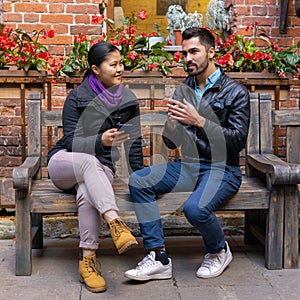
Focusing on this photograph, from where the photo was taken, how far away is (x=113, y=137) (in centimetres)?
311

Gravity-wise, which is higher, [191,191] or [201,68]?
[201,68]

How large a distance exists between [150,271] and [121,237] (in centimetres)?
33

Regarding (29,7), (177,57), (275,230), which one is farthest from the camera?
(29,7)

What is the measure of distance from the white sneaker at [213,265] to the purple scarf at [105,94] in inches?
37.7

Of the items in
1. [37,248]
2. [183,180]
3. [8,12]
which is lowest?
[37,248]

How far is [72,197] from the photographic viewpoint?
10.3 ft

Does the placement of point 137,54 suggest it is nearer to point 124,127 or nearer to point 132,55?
point 132,55

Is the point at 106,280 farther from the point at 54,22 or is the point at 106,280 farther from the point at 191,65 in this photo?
the point at 54,22

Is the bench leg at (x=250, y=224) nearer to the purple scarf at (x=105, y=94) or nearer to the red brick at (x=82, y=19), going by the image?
the purple scarf at (x=105, y=94)

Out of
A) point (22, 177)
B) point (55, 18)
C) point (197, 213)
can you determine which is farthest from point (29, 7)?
point (197, 213)

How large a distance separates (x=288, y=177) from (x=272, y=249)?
1.39ft

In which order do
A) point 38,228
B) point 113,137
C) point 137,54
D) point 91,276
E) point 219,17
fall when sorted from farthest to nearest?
point 219,17
point 137,54
point 38,228
point 113,137
point 91,276

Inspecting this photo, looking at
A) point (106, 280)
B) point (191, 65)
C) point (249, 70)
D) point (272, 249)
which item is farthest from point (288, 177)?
point (249, 70)

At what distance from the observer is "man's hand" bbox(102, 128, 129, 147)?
10.1 feet
